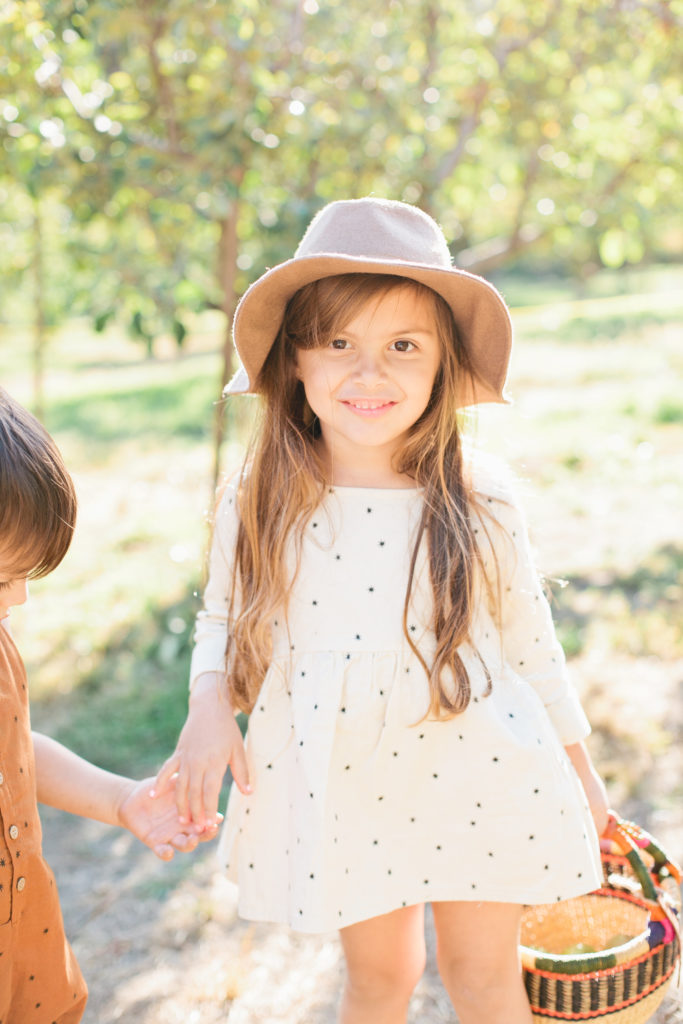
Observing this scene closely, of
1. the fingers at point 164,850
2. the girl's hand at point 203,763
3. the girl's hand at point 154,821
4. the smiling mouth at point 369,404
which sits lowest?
the fingers at point 164,850

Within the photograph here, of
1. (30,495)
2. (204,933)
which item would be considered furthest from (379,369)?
(204,933)

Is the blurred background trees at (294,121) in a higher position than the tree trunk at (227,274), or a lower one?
higher

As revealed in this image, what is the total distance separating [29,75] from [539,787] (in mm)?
2655

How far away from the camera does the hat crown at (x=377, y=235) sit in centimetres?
162

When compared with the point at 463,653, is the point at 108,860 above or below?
below

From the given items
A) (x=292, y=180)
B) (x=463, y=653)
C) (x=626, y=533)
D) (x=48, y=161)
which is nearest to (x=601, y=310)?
(x=626, y=533)

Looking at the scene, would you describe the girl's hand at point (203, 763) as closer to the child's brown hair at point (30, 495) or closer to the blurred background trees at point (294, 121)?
the child's brown hair at point (30, 495)

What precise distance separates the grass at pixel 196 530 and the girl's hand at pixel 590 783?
42 cm

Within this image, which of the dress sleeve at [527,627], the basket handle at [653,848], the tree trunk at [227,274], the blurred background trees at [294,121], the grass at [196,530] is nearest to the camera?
the dress sleeve at [527,627]

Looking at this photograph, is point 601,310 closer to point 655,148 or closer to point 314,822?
point 655,148

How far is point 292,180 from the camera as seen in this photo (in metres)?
4.13

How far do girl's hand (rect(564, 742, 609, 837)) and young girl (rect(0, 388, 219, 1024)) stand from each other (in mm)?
904

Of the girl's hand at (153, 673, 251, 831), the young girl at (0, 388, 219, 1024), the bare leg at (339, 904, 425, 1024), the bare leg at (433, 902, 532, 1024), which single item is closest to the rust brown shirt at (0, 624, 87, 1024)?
the young girl at (0, 388, 219, 1024)

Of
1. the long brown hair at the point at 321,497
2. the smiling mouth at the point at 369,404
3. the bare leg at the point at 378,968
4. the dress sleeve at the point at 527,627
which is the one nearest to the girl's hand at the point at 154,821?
the long brown hair at the point at 321,497
